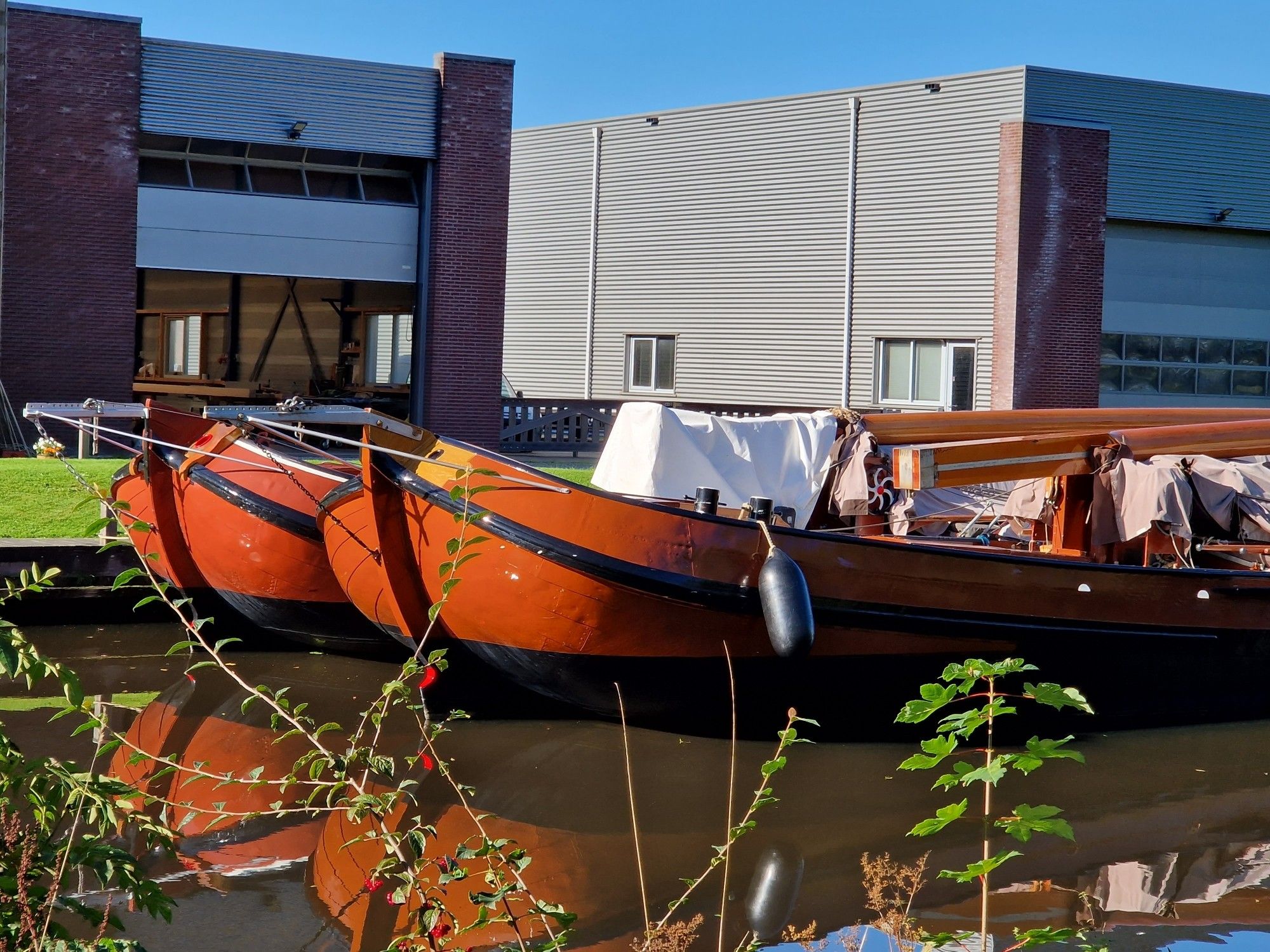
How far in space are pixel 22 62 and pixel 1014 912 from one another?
1910 centimetres

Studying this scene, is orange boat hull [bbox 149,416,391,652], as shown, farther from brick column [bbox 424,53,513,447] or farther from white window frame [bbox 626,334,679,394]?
white window frame [bbox 626,334,679,394]

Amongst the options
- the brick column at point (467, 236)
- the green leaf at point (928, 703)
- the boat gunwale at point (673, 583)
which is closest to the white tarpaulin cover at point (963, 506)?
the boat gunwale at point (673, 583)

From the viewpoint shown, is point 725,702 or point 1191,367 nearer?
point 725,702

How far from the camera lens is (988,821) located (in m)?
3.29

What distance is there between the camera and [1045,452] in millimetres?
9539

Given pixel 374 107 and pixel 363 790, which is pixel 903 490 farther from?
pixel 374 107

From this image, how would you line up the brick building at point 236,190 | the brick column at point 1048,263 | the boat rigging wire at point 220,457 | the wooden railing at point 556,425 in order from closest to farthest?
the boat rigging wire at point 220,457
the brick building at point 236,190
the wooden railing at point 556,425
the brick column at point 1048,263

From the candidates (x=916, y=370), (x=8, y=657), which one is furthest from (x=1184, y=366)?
(x=8, y=657)

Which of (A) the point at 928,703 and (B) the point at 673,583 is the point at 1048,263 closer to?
(B) the point at 673,583

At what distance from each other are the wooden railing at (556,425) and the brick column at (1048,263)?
5.52 m

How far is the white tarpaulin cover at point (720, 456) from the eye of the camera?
1024 centimetres

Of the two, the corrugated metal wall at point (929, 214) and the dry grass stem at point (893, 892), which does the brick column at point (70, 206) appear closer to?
the corrugated metal wall at point (929, 214)

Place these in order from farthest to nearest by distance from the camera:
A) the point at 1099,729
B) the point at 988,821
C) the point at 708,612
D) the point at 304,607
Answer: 1. the point at 304,607
2. the point at 1099,729
3. the point at 708,612
4. the point at 988,821

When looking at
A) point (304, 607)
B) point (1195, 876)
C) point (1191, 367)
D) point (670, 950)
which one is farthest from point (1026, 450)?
point (1191, 367)
